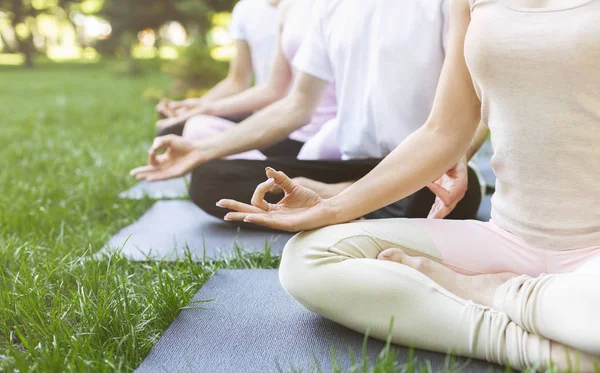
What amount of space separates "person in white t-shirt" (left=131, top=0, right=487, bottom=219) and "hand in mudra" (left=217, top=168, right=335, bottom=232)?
2.57 feet

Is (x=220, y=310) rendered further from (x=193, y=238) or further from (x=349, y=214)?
(x=193, y=238)

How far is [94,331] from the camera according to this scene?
5.81ft

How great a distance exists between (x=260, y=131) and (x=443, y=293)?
1445 millimetres

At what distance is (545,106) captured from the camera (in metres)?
1.58

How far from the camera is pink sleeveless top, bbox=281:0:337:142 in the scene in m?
3.21

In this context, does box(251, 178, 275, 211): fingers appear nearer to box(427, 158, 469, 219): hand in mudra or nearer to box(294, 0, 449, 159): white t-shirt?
box(427, 158, 469, 219): hand in mudra

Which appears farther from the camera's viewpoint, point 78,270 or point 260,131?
point 260,131

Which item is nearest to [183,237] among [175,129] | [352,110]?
[352,110]

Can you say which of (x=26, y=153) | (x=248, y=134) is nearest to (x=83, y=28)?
(x=26, y=153)

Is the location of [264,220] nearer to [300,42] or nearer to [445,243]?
[445,243]

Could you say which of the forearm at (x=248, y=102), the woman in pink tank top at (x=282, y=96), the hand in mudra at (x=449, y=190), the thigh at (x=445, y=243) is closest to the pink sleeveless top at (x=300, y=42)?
the woman in pink tank top at (x=282, y=96)

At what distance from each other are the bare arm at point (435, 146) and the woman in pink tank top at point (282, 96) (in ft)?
4.16

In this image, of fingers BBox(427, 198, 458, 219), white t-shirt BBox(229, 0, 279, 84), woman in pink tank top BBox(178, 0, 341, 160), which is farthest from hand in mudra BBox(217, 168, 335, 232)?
white t-shirt BBox(229, 0, 279, 84)

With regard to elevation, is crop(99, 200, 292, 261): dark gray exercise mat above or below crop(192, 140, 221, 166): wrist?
below
